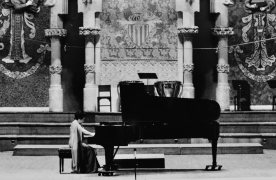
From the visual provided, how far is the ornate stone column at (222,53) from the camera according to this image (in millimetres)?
21172

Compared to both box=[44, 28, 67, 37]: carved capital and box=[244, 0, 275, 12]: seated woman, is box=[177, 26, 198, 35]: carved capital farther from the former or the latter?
box=[44, 28, 67, 37]: carved capital

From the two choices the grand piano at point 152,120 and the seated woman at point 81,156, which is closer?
the grand piano at point 152,120

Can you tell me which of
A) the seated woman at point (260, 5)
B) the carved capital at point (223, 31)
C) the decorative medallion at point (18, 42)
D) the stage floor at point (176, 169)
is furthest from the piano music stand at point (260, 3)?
the decorative medallion at point (18, 42)

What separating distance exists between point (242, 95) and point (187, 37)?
2.30 m

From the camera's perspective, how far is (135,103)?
13070 millimetres

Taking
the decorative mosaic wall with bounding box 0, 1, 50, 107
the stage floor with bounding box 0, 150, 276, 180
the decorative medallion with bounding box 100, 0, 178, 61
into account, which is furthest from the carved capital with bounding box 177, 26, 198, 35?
the stage floor with bounding box 0, 150, 276, 180

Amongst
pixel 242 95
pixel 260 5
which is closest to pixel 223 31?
pixel 260 5

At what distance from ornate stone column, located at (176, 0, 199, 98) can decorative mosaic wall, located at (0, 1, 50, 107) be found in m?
4.11

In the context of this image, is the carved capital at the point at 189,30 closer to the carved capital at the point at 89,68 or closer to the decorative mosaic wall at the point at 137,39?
the decorative mosaic wall at the point at 137,39

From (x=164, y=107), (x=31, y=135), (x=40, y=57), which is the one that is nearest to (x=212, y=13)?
(x=40, y=57)

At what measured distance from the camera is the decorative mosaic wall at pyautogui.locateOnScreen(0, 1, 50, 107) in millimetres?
22047

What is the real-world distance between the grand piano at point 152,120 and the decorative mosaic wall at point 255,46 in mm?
8991

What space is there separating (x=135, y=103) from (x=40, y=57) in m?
9.63

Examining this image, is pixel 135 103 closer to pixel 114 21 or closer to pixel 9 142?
pixel 9 142
